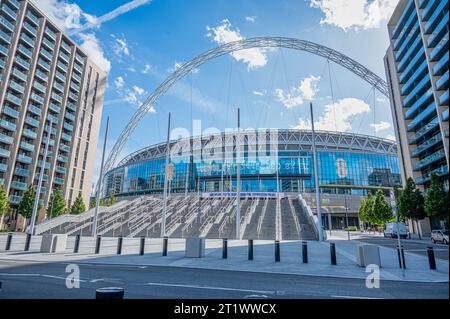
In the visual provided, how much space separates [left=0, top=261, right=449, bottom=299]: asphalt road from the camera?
6.38m

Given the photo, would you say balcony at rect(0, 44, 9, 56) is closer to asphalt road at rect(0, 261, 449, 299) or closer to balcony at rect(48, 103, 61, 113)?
balcony at rect(48, 103, 61, 113)

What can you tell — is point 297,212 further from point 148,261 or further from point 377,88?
point 377,88

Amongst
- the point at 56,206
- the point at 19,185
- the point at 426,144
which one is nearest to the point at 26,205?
the point at 56,206

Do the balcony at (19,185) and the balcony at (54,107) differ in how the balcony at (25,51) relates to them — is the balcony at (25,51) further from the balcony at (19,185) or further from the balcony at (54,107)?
the balcony at (19,185)

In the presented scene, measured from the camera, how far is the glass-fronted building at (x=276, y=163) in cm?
7762

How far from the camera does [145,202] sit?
46.5 m

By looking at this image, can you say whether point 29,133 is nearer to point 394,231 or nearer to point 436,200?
point 394,231

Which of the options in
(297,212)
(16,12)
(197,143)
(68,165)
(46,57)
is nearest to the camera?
(297,212)

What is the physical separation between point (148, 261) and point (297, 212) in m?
27.5

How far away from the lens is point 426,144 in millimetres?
43531

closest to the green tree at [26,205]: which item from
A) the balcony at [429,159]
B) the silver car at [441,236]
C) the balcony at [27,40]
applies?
the balcony at [27,40]

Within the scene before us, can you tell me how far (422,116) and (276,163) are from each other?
120 feet
